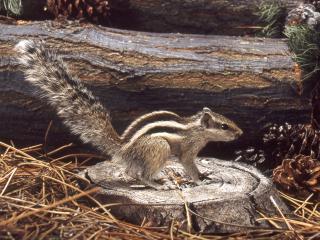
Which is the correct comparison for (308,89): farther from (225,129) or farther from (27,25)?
(27,25)

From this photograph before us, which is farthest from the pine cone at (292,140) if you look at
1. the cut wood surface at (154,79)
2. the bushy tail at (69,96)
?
the bushy tail at (69,96)

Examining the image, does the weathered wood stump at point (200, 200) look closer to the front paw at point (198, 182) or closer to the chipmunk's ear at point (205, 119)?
the front paw at point (198, 182)

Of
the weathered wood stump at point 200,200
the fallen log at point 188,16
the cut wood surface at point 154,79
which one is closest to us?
the weathered wood stump at point 200,200

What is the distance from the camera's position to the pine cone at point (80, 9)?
3678 mm

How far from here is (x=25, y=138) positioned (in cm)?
348

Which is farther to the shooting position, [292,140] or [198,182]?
[292,140]

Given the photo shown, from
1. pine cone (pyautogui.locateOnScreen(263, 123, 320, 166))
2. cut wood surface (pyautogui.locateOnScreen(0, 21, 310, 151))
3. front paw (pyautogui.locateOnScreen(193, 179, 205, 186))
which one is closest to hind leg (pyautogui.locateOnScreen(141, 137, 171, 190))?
front paw (pyautogui.locateOnScreen(193, 179, 205, 186))

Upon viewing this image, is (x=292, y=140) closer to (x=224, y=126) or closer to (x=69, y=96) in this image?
(x=224, y=126)

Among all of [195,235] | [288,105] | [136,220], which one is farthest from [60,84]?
[288,105]

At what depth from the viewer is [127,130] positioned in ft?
9.43

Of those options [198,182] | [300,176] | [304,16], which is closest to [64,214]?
[198,182]

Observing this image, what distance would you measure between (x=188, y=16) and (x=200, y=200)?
1.78 metres

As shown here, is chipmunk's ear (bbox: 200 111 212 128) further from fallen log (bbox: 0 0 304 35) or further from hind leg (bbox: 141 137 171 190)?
fallen log (bbox: 0 0 304 35)

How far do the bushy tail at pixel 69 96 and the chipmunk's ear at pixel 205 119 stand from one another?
0.37m
